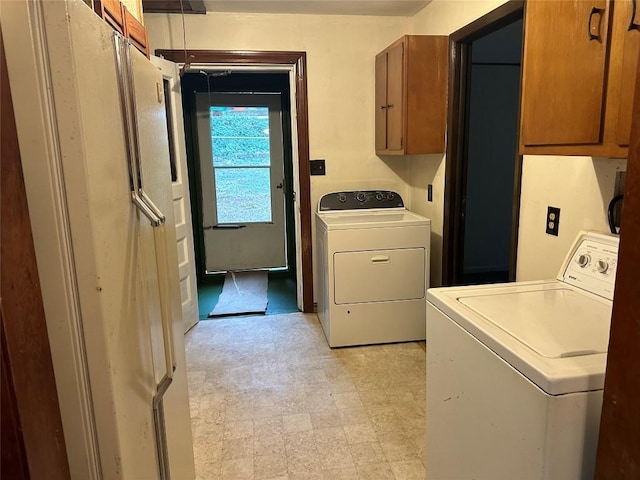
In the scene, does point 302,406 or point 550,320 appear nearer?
point 550,320

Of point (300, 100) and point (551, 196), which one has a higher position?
point (300, 100)

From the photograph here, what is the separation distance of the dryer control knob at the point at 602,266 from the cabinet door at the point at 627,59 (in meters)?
0.46

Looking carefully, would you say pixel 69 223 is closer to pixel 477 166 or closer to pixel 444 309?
pixel 444 309

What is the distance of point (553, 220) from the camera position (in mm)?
1905

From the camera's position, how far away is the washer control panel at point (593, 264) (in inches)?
56.3

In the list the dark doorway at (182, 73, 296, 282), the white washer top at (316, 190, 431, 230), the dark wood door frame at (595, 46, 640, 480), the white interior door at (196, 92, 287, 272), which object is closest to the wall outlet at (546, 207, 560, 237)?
the dark wood door frame at (595, 46, 640, 480)

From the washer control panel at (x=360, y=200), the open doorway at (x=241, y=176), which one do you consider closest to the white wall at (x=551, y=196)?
the washer control panel at (x=360, y=200)

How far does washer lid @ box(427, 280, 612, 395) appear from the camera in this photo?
0.98m

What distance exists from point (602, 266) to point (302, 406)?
157cm

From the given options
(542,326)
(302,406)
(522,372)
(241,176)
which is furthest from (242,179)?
(522,372)

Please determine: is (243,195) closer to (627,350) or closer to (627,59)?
(627,59)

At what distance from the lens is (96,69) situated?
0.89 meters

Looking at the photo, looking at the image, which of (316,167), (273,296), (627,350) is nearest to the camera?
(627,350)

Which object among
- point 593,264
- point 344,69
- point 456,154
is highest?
point 344,69
